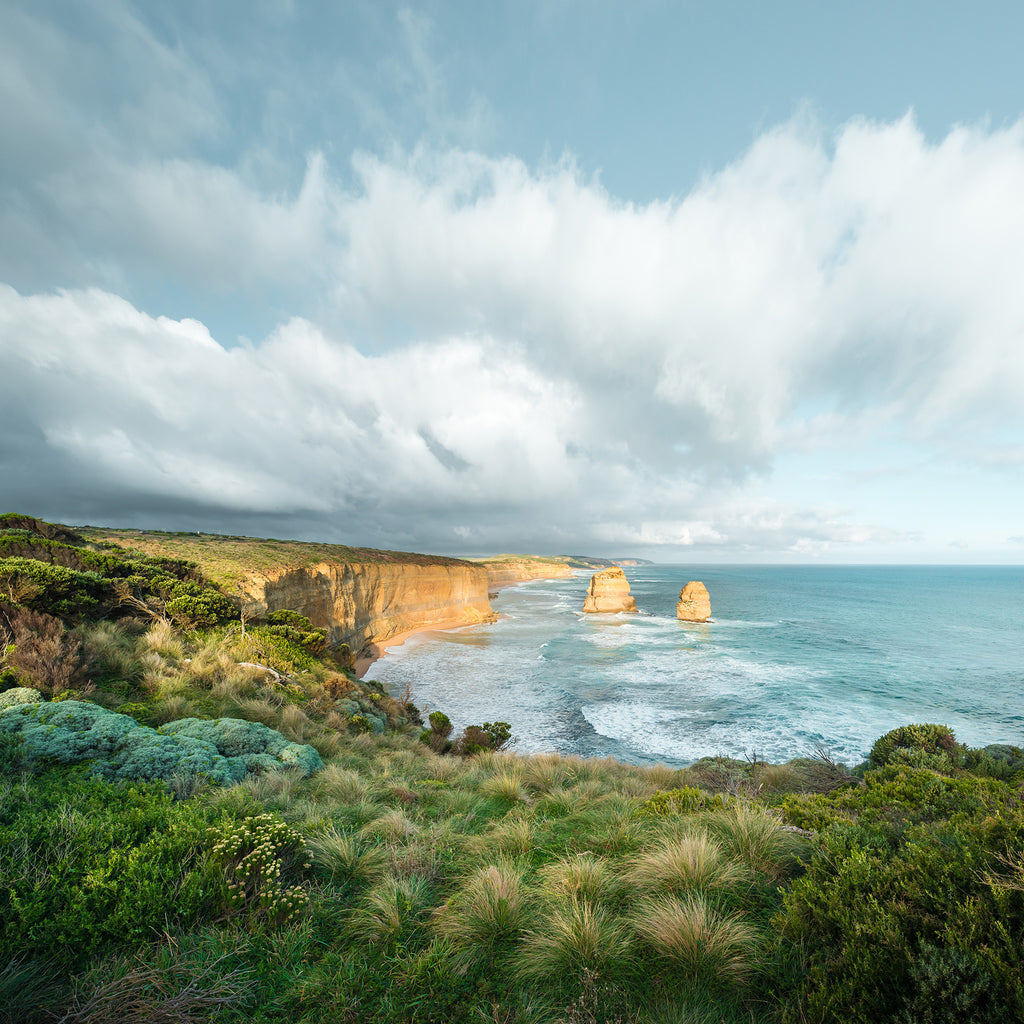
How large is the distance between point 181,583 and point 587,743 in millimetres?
16964

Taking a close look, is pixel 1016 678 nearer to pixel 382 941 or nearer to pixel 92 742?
pixel 382 941

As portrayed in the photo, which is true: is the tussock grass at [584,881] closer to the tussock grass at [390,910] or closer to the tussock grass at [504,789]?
the tussock grass at [390,910]

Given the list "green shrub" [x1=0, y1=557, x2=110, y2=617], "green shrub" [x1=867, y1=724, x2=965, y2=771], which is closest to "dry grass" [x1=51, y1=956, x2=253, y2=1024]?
"green shrub" [x1=0, y1=557, x2=110, y2=617]

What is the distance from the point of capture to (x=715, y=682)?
25844 millimetres

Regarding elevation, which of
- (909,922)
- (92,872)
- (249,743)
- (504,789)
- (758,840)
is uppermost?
(909,922)

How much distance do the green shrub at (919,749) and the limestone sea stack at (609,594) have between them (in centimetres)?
4657

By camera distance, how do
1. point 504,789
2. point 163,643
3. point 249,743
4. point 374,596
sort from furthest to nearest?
point 374,596 → point 163,643 → point 249,743 → point 504,789

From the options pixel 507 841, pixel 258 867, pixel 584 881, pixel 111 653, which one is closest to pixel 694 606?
pixel 507 841

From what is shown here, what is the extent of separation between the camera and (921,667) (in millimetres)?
29953

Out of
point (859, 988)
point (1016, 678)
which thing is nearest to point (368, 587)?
point (859, 988)

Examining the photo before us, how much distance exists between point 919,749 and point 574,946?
10.6m

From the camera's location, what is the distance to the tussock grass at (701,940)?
292cm

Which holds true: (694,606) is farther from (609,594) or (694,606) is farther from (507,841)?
(507,841)

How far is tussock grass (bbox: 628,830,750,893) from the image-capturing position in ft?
12.5
